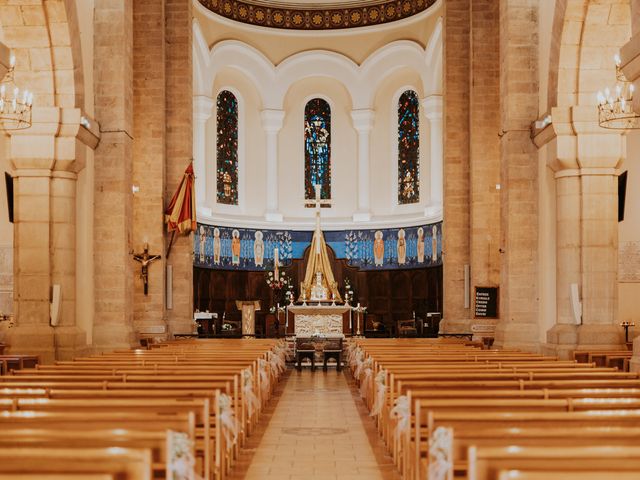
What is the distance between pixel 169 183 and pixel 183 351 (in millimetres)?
8020

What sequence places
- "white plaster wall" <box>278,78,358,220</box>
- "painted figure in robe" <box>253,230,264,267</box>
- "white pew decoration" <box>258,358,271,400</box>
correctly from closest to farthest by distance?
"white pew decoration" <box>258,358,271,400</box>, "painted figure in robe" <box>253,230,264,267</box>, "white plaster wall" <box>278,78,358,220</box>

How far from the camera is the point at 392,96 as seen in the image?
107 ft

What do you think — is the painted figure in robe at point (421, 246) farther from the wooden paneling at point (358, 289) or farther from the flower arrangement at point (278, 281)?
the flower arrangement at point (278, 281)

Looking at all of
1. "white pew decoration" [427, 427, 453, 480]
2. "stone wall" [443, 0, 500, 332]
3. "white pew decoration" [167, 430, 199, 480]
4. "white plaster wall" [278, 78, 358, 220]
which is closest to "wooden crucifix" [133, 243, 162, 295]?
"stone wall" [443, 0, 500, 332]

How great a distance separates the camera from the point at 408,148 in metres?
32.3

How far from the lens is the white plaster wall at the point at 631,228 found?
18.5 m

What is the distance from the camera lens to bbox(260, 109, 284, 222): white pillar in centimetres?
3253

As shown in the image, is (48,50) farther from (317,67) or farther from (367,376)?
(317,67)

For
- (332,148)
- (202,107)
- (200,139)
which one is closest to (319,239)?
(200,139)

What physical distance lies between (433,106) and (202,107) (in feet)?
23.6

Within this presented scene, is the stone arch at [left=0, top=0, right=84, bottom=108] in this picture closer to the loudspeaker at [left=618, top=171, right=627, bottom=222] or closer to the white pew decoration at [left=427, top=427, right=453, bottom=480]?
the loudspeaker at [left=618, top=171, right=627, bottom=222]

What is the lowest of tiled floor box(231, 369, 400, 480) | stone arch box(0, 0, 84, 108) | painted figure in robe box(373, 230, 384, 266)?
tiled floor box(231, 369, 400, 480)

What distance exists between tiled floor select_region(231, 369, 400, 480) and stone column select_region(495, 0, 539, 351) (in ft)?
10.1

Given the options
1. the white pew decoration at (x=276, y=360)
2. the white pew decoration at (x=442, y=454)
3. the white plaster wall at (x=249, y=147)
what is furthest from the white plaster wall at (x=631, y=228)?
the white plaster wall at (x=249, y=147)
